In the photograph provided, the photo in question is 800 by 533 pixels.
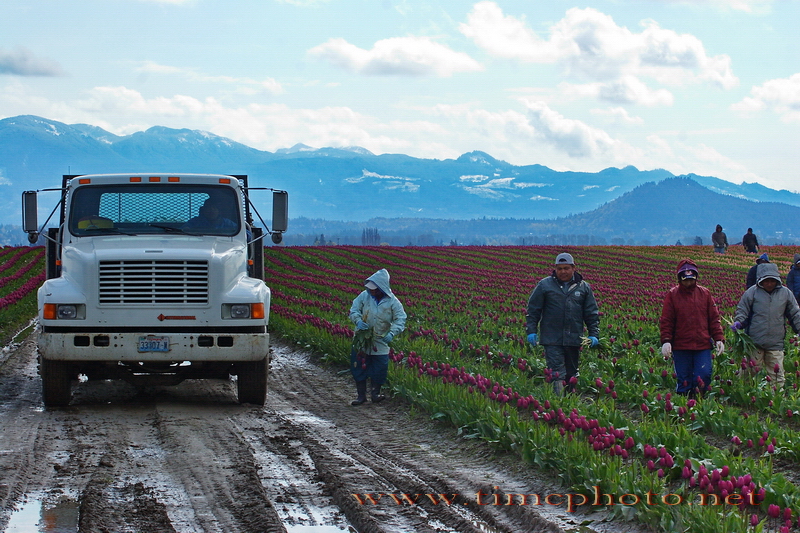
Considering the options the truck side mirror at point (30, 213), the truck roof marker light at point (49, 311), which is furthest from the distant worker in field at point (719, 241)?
the truck roof marker light at point (49, 311)

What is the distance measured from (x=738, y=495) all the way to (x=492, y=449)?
2.69 m

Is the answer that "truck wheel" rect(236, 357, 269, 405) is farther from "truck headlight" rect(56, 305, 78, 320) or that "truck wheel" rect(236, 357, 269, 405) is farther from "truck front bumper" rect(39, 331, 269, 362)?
"truck headlight" rect(56, 305, 78, 320)

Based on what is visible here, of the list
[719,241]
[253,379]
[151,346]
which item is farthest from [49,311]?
[719,241]

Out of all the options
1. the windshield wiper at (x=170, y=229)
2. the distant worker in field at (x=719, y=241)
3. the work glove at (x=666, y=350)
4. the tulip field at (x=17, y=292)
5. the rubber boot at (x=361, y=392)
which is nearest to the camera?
the work glove at (x=666, y=350)

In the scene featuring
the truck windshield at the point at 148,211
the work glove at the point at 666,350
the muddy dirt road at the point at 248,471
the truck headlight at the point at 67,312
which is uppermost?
the truck windshield at the point at 148,211

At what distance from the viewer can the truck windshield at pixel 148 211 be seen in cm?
1120

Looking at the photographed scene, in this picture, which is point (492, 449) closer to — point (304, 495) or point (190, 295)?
point (304, 495)

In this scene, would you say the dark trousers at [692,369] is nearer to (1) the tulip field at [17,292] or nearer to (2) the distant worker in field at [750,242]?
(1) the tulip field at [17,292]

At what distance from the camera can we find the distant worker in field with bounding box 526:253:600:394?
33.9ft

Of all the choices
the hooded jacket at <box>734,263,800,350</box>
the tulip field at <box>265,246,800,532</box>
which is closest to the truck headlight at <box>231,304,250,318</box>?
the tulip field at <box>265,246,800,532</box>

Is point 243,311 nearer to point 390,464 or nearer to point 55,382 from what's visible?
point 55,382

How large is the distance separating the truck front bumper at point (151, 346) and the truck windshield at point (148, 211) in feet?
5.42

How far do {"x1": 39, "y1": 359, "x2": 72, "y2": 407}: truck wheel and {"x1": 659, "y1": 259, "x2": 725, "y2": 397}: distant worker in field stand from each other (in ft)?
22.7

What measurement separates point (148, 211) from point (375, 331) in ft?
10.8
